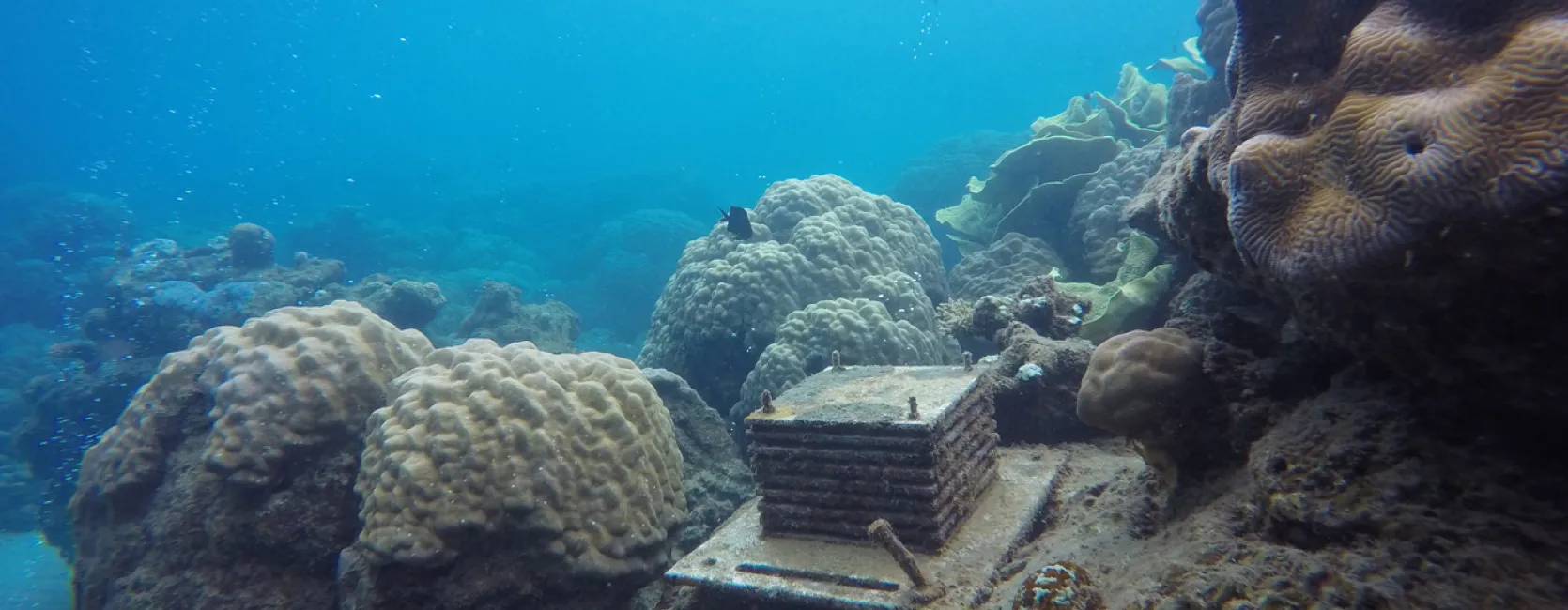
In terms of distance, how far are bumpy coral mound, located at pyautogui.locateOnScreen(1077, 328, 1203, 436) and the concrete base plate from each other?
1.13 meters

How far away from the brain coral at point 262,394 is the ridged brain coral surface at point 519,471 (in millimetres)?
530

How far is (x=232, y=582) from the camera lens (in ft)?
16.1

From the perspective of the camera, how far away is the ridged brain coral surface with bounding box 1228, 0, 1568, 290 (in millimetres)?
1579

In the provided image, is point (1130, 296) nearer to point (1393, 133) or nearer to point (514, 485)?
point (1393, 133)

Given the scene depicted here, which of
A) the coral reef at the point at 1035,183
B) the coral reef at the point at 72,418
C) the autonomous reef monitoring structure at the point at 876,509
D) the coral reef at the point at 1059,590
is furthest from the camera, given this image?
the coral reef at the point at 72,418

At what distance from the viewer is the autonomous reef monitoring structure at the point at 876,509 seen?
3527 millimetres

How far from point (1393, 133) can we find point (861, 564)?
9.86 feet

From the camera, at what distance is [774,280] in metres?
8.67

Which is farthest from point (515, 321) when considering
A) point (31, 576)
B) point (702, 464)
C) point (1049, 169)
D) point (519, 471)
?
point (519, 471)

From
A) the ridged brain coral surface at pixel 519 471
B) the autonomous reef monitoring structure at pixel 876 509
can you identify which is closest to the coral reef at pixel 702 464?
the ridged brain coral surface at pixel 519 471

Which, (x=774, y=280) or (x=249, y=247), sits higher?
(x=249, y=247)

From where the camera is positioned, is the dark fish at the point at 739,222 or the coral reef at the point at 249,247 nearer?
the dark fish at the point at 739,222

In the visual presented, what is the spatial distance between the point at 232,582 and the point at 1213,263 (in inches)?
261

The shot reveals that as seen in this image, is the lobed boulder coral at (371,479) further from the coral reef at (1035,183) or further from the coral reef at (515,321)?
the coral reef at (515,321)
